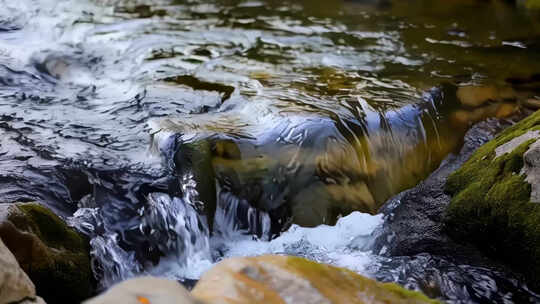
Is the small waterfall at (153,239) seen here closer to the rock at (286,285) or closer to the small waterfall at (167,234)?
the small waterfall at (167,234)

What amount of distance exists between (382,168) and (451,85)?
2192 millimetres

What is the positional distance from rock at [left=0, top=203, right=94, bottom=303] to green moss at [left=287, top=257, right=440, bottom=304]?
166cm

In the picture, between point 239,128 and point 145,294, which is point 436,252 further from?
point 145,294

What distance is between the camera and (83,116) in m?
6.57

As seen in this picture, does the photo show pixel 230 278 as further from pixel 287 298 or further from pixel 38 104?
pixel 38 104

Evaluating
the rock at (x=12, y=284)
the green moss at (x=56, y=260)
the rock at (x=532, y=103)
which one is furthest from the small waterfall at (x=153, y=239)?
the rock at (x=532, y=103)

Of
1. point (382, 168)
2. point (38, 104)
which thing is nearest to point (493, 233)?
point (382, 168)

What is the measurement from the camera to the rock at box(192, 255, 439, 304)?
319 cm

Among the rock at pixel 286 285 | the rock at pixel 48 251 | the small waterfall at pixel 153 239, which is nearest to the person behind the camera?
the rock at pixel 286 285

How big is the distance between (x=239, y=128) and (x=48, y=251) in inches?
99.4

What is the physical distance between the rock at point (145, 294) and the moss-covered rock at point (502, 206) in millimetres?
2760

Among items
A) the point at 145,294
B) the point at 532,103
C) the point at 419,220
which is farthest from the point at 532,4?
the point at 145,294

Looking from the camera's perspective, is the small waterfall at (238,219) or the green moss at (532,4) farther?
the green moss at (532,4)

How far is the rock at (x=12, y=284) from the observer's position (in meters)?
3.05
